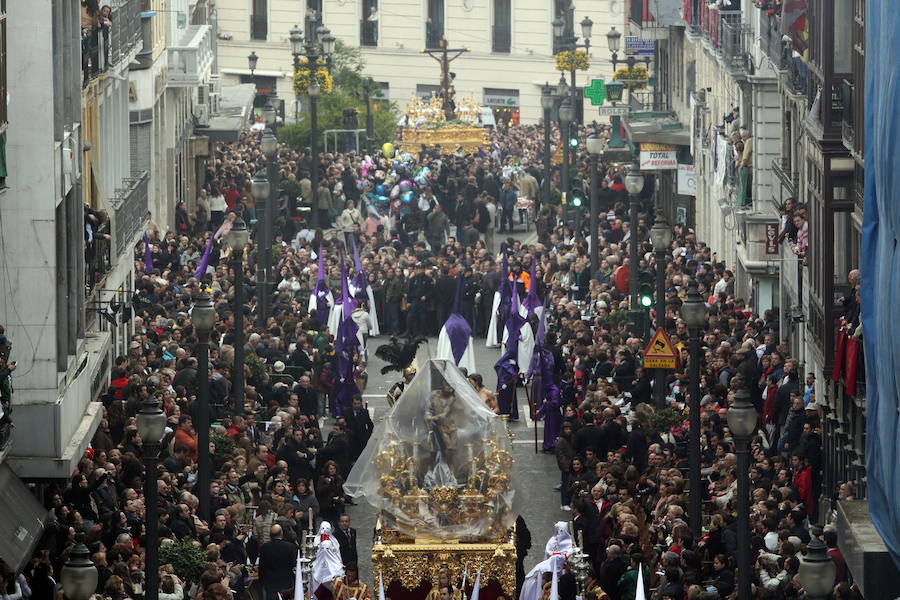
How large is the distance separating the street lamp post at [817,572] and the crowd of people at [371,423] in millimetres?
1843

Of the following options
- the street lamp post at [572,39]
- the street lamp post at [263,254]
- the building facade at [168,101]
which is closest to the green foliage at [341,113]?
the building facade at [168,101]

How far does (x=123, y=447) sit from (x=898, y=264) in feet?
38.1

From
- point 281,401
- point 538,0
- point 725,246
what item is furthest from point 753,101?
point 538,0

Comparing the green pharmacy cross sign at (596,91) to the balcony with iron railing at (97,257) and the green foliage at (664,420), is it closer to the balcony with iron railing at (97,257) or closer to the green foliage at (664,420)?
the balcony with iron railing at (97,257)

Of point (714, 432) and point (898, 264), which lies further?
point (714, 432)

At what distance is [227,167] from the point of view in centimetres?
6097

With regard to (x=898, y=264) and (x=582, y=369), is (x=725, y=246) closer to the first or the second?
(x=582, y=369)

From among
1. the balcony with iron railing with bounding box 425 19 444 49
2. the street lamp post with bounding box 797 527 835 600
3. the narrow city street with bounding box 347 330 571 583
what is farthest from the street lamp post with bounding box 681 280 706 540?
the balcony with iron railing with bounding box 425 19 444 49

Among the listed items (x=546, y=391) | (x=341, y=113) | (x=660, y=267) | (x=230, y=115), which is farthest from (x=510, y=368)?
(x=341, y=113)

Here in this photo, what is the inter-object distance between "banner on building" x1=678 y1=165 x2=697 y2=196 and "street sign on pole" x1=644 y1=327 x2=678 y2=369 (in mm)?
19428

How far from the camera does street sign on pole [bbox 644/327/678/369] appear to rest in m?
31.6

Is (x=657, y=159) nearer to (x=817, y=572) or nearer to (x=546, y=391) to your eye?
(x=546, y=391)

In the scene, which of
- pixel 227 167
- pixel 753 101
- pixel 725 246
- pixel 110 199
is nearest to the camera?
pixel 110 199

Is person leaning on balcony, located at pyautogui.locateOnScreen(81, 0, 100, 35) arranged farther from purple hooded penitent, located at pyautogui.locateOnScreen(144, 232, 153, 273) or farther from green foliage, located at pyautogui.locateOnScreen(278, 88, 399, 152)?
green foliage, located at pyautogui.locateOnScreen(278, 88, 399, 152)
